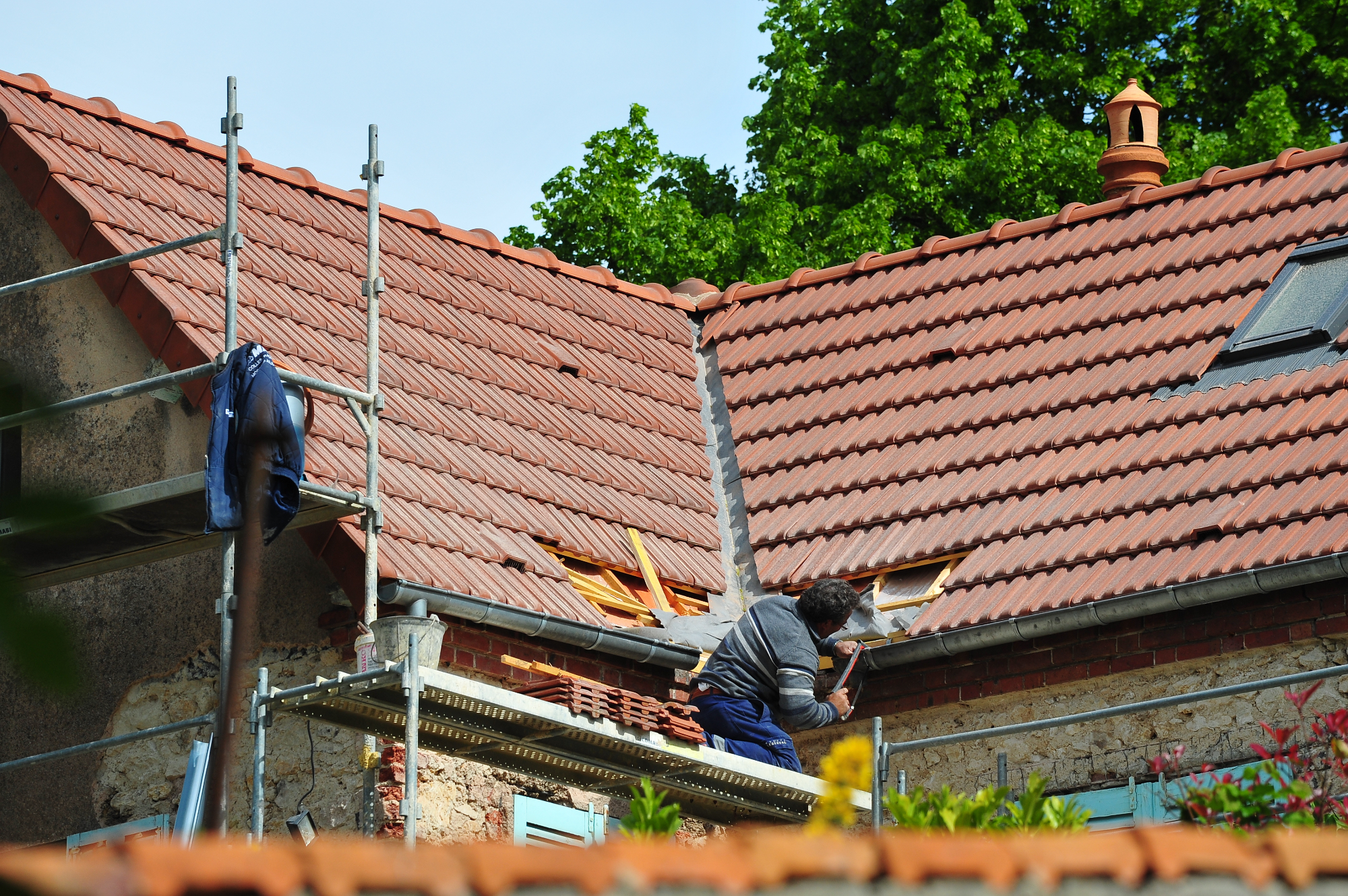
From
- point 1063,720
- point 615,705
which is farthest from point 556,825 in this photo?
point 1063,720

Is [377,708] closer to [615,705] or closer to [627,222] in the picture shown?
[615,705]

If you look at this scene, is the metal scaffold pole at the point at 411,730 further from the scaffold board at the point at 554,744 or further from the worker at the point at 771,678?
the worker at the point at 771,678

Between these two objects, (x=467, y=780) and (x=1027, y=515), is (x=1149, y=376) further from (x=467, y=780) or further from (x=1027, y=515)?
(x=467, y=780)

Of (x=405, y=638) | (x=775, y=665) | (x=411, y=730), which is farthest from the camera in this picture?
(x=775, y=665)

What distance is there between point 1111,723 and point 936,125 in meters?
15.3

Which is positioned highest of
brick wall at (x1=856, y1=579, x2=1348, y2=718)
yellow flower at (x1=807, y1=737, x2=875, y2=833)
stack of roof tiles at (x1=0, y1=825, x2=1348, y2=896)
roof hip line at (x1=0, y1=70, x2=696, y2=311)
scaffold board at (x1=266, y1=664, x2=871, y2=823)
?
roof hip line at (x1=0, y1=70, x2=696, y2=311)

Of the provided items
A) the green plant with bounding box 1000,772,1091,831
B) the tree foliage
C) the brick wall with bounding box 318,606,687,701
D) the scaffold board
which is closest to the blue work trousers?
the scaffold board

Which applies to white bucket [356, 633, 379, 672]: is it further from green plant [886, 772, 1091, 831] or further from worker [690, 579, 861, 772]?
green plant [886, 772, 1091, 831]

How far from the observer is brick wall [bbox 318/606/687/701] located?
10055mm

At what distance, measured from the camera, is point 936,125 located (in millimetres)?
24609

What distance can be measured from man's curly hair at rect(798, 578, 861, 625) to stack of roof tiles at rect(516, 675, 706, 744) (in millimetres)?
1029

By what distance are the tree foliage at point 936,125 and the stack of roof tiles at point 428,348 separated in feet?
27.4

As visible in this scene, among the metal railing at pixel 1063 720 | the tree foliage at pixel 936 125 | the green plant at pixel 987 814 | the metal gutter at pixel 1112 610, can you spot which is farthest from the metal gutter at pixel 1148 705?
the tree foliage at pixel 936 125

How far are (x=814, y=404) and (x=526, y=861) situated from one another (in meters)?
9.60
